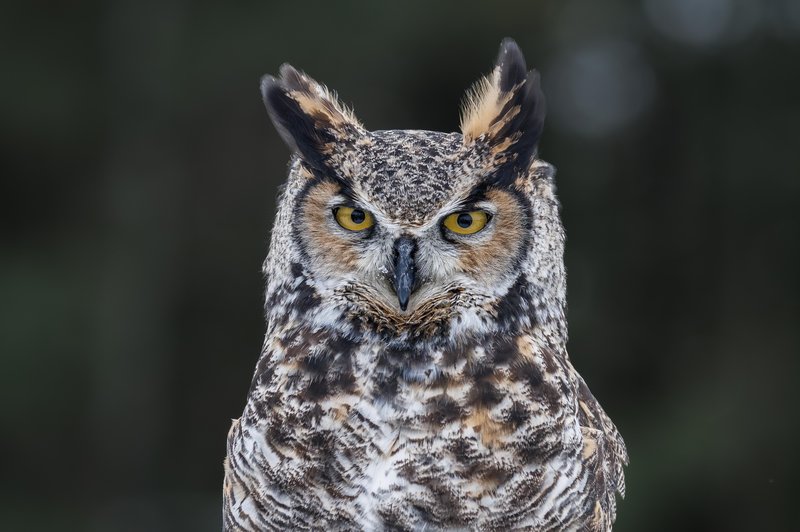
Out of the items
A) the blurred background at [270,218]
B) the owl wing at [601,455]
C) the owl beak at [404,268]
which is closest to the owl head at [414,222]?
the owl beak at [404,268]

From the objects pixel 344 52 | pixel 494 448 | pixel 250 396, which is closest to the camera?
pixel 494 448

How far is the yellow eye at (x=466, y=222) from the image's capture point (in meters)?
2.04

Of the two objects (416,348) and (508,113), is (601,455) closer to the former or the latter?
(416,348)

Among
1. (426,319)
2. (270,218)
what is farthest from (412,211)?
(270,218)

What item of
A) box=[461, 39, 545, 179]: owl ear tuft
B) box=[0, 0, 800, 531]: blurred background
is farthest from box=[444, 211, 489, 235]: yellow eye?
box=[0, 0, 800, 531]: blurred background

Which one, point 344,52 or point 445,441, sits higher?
point 344,52

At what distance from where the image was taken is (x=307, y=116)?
2176 millimetres

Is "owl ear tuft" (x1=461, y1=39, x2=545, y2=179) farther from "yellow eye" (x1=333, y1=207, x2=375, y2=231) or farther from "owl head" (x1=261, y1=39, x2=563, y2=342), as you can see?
"yellow eye" (x1=333, y1=207, x2=375, y2=231)

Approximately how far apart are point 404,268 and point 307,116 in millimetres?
430
